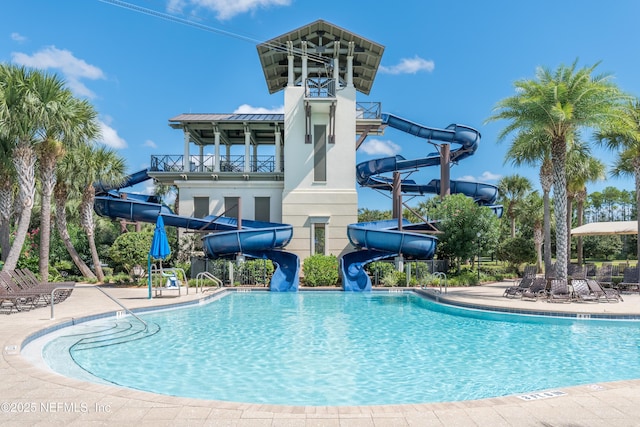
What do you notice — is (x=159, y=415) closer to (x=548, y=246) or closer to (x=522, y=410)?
(x=522, y=410)

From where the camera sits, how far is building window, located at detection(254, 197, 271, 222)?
27.8 meters

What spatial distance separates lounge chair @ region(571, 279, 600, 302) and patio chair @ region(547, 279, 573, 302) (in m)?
0.20

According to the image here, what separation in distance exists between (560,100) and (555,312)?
7.57 m

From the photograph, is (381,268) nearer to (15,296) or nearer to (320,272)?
(320,272)

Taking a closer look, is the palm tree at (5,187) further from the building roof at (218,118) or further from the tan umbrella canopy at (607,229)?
the tan umbrella canopy at (607,229)

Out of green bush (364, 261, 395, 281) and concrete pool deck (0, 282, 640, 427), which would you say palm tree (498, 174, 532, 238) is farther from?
concrete pool deck (0, 282, 640, 427)

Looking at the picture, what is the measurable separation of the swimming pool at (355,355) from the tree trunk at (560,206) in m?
4.37

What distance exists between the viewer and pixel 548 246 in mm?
22250

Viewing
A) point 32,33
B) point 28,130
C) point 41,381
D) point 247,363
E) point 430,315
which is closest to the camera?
point 41,381

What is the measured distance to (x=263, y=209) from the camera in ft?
91.5

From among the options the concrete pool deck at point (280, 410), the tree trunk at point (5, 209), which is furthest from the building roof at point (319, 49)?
the concrete pool deck at point (280, 410)

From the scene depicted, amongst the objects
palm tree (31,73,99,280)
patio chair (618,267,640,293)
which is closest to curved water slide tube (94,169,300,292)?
palm tree (31,73,99,280)

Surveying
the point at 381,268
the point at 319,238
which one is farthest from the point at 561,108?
the point at 319,238

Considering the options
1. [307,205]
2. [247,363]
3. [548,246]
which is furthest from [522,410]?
[307,205]
